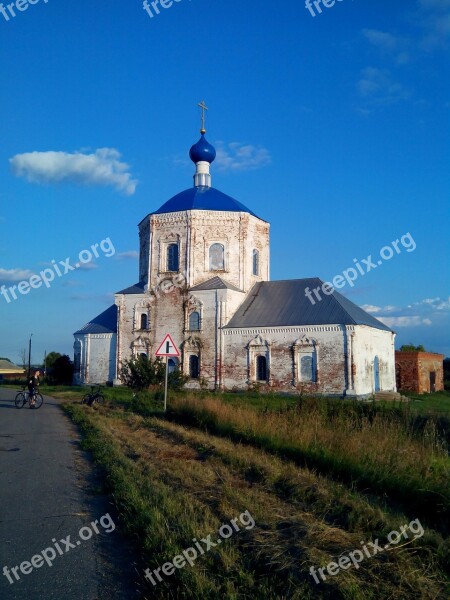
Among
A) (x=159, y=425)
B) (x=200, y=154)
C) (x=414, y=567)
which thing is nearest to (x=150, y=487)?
(x=414, y=567)

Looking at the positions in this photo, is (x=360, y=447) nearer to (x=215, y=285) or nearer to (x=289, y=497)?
(x=289, y=497)

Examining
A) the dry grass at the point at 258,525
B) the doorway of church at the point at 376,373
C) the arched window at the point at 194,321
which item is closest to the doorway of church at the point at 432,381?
the doorway of church at the point at 376,373

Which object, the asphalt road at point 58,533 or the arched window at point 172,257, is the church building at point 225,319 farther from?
the asphalt road at point 58,533

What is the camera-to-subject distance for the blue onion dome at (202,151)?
3603 centimetres

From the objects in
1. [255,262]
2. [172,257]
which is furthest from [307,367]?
[172,257]

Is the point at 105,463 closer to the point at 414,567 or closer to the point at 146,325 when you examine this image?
the point at 414,567

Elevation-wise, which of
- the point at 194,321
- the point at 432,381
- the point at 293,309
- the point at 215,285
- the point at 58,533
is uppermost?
the point at 215,285

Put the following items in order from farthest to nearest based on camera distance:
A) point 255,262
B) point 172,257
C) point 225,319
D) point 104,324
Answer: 1. point 104,324
2. point 255,262
3. point 172,257
4. point 225,319

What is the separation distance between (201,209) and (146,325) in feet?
26.7

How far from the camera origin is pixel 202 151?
3603cm

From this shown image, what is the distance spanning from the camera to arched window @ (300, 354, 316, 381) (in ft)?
91.4

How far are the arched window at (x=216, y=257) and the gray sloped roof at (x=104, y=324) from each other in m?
8.02

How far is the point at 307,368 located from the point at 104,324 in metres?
15.0

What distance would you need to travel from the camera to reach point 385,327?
32.1m
